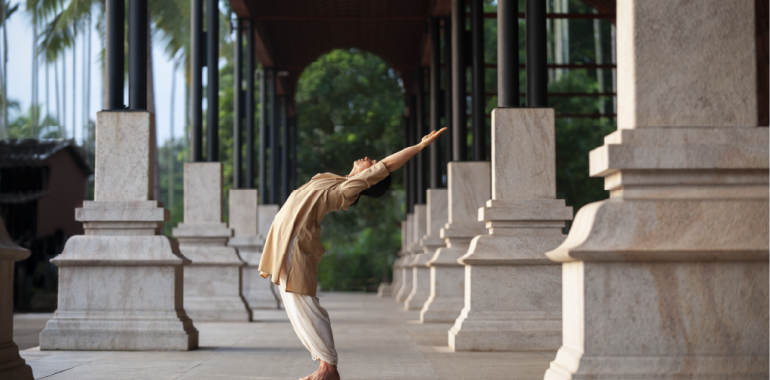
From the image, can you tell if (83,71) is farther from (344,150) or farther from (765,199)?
(765,199)

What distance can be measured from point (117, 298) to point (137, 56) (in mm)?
2876

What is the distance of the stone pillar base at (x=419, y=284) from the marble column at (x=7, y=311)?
13363 mm

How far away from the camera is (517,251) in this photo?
31.3ft

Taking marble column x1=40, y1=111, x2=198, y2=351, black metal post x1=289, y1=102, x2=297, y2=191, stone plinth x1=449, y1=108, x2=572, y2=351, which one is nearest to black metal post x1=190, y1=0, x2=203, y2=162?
marble column x1=40, y1=111, x2=198, y2=351

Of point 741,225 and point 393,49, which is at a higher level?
point 393,49

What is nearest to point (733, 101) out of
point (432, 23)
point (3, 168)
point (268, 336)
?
point (268, 336)

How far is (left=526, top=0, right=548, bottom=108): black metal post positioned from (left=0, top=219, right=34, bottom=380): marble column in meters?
6.27

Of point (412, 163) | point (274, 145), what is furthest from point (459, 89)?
point (412, 163)

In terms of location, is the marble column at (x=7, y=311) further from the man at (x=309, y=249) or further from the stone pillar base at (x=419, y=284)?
the stone pillar base at (x=419, y=284)

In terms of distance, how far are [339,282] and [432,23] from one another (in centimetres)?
3025

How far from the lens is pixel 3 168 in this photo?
21.2m

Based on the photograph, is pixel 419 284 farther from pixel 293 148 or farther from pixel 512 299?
pixel 293 148

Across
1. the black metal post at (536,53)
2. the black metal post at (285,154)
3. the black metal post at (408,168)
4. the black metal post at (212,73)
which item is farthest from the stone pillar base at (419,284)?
the black metal post at (285,154)

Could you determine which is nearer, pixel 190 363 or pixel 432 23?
pixel 190 363
